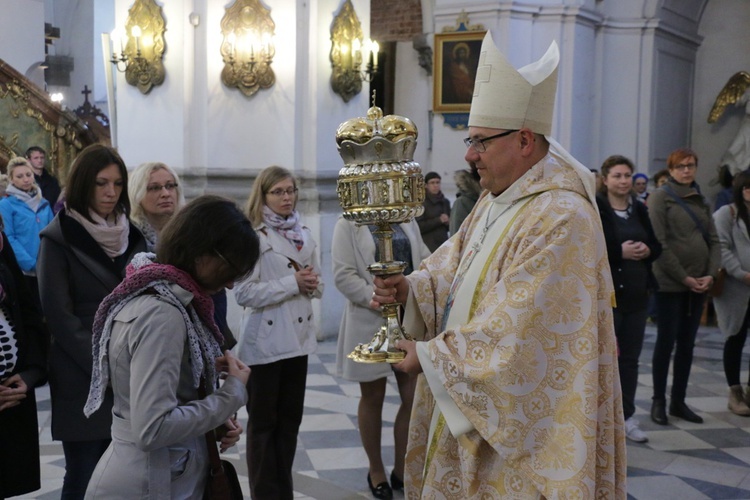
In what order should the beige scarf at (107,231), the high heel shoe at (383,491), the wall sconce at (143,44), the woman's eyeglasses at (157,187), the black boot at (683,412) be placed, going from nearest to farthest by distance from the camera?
the beige scarf at (107,231)
the woman's eyeglasses at (157,187)
the high heel shoe at (383,491)
the black boot at (683,412)
the wall sconce at (143,44)

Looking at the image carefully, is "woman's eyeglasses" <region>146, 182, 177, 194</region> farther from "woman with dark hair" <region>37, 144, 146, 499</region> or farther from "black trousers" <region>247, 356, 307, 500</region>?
"black trousers" <region>247, 356, 307, 500</region>

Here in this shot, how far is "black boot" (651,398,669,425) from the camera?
6020 millimetres

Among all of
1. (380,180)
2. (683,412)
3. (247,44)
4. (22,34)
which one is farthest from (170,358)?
(22,34)

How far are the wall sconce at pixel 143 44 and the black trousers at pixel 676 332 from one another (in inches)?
188

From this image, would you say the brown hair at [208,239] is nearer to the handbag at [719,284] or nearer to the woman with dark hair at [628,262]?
the woman with dark hair at [628,262]

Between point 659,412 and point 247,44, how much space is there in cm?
456

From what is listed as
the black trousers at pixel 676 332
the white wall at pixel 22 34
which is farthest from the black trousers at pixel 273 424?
the white wall at pixel 22 34

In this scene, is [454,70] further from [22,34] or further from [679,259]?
[22,34]

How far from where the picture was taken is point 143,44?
8195 millimetres

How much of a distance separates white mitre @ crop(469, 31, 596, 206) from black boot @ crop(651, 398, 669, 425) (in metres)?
3.75

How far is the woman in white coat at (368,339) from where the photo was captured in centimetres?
453

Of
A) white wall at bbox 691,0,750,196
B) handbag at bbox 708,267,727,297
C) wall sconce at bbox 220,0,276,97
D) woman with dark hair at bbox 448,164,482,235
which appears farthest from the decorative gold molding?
handbag at bbox 708,267,727,297

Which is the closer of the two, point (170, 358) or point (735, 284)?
point (170, 358)

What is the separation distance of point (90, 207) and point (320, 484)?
2.11 m
